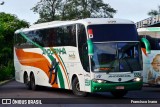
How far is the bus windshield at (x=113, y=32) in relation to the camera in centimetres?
2069

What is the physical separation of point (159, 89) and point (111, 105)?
1037 cm

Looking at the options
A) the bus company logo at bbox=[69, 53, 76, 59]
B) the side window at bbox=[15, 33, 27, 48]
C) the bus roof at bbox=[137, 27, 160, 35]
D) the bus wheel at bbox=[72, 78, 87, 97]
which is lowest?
the bus wheel at bbox=[72, 78, 87, 97]

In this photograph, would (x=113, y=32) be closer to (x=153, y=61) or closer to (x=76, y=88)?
(x=76, y=88)

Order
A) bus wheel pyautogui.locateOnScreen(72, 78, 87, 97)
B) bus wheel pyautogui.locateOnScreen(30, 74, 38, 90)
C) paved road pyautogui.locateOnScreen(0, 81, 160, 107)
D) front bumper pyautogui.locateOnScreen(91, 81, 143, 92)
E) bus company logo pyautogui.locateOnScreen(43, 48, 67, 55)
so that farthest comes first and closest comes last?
bus wheel pyautogui.locateOnScreen(30, 74, 38, 90), bus company logo pyautogui.locateOnScreen(43, 48, 67, 55), bus wheel pyautogui.locateOnScreen(72, 78, 87, 97), paved road pyautogui.locateOnScreen(0, 81, 160, 107), front bumper pyautogui.locateOnScreen(91, 81, 143, 92)

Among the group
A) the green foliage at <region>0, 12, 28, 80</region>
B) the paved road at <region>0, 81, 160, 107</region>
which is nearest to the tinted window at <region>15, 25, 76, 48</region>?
the paved road at <region>0, 81, 160, 107</region>

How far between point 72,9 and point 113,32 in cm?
7228

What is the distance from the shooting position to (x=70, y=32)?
2253 cm

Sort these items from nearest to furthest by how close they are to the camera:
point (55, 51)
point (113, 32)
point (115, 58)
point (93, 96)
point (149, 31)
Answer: point (115, 58) → point (113, 32) → point (93, 96) → point (55, 51) → point (149, 31)

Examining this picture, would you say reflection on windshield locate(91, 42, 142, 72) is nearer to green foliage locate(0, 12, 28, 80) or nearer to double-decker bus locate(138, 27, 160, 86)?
double-decker bus locate(138, 27, 160, 86)

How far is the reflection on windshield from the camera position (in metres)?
20.3

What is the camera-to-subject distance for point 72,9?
9288cm

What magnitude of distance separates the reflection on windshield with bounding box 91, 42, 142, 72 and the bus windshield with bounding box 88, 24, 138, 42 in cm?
26

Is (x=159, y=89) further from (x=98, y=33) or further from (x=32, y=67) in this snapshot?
(x=98, y=33)

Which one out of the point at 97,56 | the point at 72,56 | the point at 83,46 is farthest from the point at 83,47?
the point at 72,56
